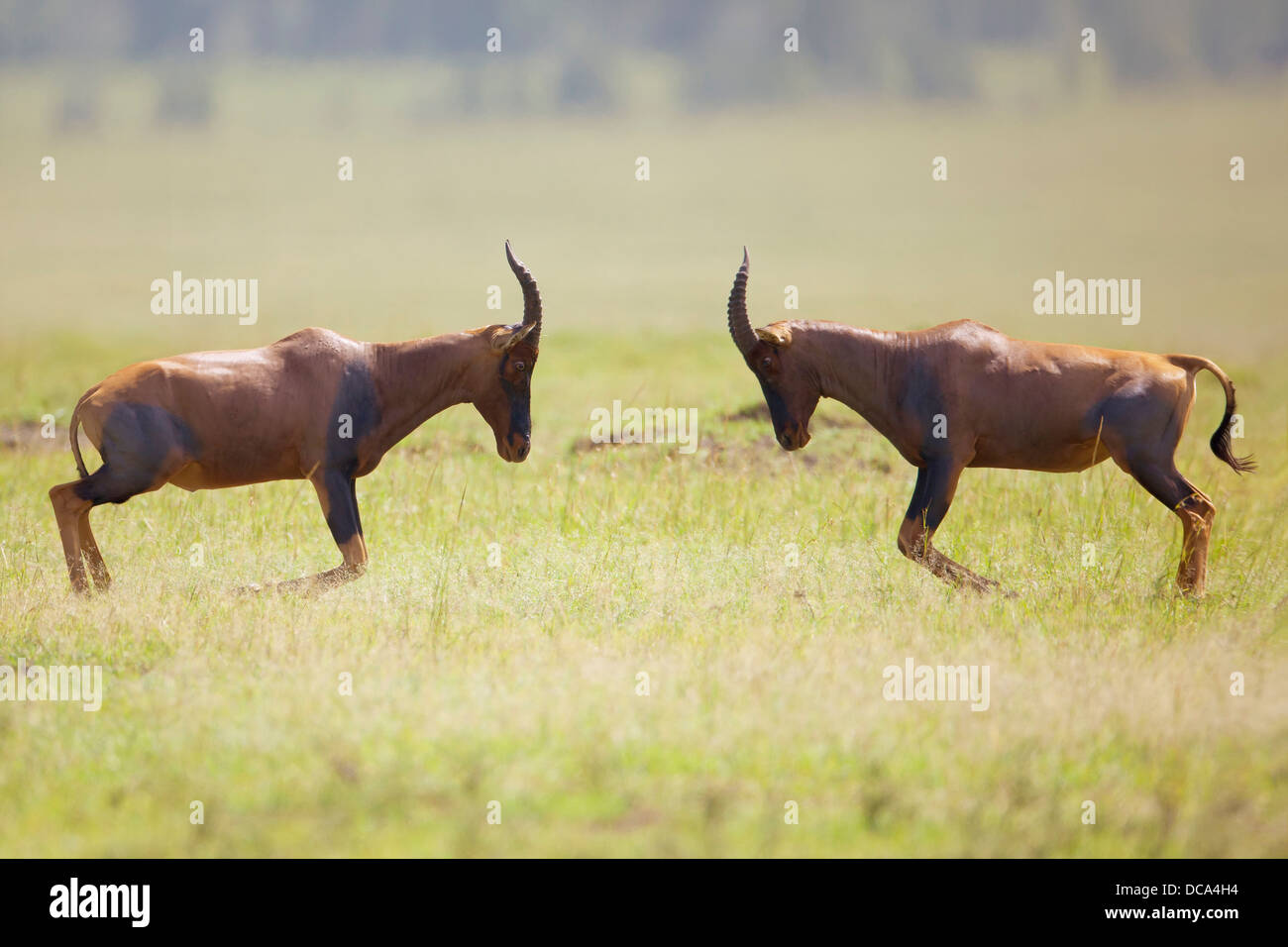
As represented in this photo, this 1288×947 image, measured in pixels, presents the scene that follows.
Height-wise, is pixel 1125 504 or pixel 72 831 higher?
pixel 1125 504

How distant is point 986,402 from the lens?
10.5 meters

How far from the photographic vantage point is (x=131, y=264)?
1788 inches

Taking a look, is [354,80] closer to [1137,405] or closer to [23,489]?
[23,489]

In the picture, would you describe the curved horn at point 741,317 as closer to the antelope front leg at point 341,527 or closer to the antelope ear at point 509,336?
the antelope ear at point 509,336

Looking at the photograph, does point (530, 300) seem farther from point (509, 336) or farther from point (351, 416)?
point (351, 416)

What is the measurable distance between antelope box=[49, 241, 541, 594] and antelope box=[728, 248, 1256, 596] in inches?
72.9

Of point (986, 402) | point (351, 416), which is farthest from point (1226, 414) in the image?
point (351, 416)

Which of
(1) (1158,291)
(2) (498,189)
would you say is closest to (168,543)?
(1) (1158,291)

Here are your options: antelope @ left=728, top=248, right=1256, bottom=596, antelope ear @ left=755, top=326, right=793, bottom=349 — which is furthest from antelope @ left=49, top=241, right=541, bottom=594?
antelope @ left=728, top=248, right=1256, bottom=596

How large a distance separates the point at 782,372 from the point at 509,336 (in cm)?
202

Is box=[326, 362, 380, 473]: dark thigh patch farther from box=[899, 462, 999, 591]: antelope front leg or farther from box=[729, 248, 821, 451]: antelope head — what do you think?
box=[899, 462, 999, 591]: antelope front leg

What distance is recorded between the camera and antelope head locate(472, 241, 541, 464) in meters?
10.7

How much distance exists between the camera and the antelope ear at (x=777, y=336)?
35.0ft

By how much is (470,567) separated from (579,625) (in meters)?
1.88
